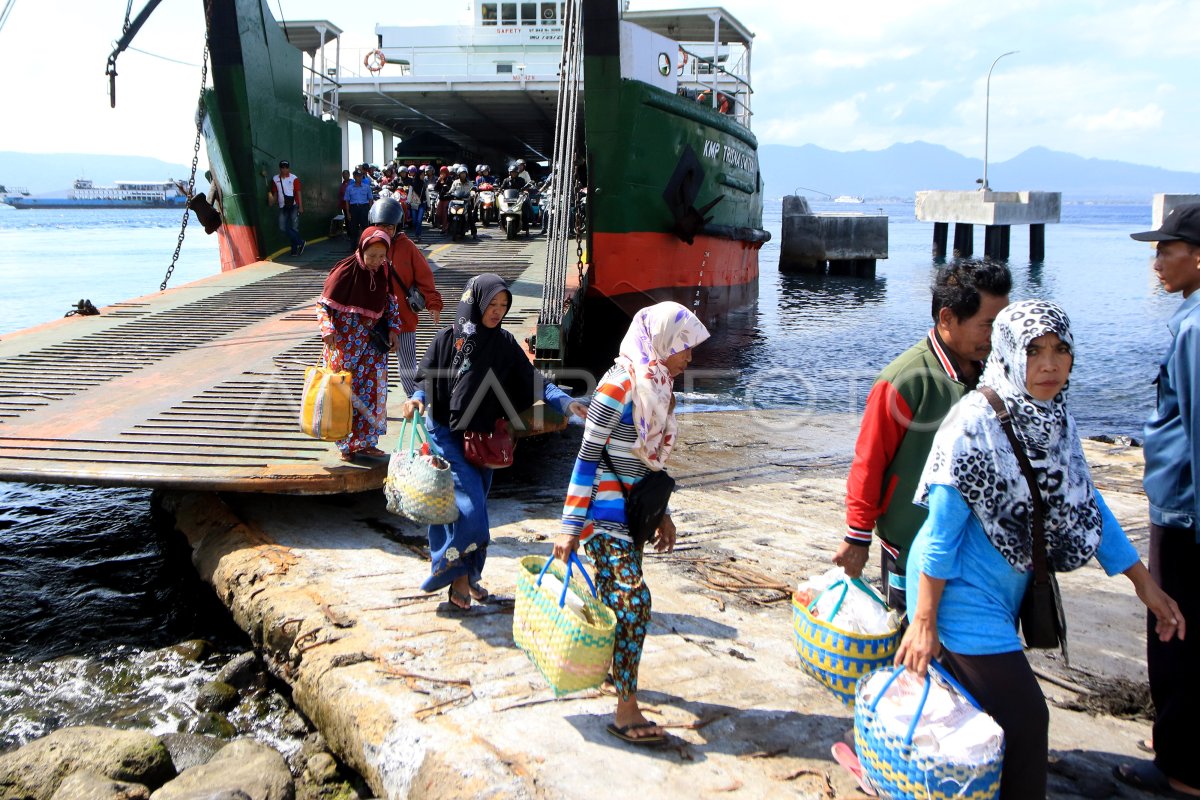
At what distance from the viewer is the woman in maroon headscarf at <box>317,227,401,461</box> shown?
15.6 ft

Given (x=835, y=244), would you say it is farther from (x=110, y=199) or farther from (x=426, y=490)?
(x=110, y=199)

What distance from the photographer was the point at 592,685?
2.81m

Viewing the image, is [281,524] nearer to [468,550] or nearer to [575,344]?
[468,550]

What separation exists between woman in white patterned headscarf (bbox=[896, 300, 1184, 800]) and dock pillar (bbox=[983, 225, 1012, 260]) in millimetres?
36322

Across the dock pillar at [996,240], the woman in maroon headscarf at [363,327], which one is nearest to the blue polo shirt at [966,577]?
the woman in maroon headscarf at [363,327]

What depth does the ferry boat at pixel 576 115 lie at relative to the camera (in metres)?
11.8

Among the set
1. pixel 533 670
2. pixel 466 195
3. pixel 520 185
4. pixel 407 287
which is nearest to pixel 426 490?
pixel 533 670


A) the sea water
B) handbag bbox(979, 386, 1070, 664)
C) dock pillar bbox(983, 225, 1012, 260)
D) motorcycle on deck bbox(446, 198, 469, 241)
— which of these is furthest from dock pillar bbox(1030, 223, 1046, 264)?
handbag bbox(979, 386, 1070, 664)

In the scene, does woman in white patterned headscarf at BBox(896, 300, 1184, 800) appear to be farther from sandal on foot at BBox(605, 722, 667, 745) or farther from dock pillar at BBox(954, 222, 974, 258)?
dock pillar at BBox(954, 222, 974, 258)

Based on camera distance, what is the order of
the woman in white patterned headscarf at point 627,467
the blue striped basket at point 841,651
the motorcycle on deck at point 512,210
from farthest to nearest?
the motorcycle on deck at point 512,210, the woman in white patterned headscarf at point 627,467, the blue striped basket at point 841,651

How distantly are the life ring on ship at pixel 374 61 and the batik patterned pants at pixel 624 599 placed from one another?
55.6ft

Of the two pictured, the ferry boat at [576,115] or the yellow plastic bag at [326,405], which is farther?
→ the ferry boat at [576,115]

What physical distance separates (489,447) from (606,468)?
1.00m

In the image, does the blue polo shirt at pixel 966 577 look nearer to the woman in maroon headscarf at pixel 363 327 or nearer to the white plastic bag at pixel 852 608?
the white plastic bag at pixel 852 608
